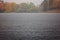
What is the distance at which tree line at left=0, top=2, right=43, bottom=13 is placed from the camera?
1072mm

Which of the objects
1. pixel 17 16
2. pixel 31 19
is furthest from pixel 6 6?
pixel 31 19

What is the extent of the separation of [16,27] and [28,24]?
0.10 m

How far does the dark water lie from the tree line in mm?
35

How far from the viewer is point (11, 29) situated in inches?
34.5

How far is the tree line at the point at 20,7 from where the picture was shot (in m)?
1.07

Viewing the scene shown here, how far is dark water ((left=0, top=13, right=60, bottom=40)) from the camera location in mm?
764

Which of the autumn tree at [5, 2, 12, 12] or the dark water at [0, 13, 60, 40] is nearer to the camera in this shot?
the dark water at [0, 13, 60, 40]

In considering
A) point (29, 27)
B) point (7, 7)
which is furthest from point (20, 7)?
point (29, 27)

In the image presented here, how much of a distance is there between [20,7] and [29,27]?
0.23 meters

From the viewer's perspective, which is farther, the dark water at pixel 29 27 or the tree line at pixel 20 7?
the tree line at pixel 20 7

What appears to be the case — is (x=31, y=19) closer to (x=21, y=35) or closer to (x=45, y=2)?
(x=45, y=2)

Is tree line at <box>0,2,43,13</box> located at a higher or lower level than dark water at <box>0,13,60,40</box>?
higher

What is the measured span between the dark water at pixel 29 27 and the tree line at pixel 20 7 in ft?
0.12

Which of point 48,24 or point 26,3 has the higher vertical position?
point 26,3
